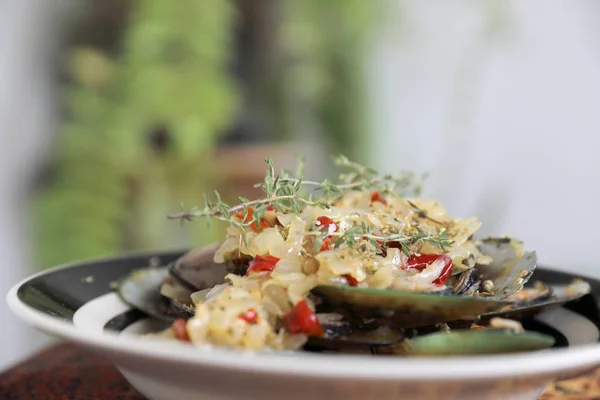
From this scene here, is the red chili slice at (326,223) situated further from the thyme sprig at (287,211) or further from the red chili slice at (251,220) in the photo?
the red chili slice at (251,220)

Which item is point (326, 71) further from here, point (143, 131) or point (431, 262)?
point (431, 262)

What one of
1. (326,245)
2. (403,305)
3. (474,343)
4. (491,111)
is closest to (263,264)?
(326,245)

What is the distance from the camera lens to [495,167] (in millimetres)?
4535

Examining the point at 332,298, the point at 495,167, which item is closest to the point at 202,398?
the point at 332,298

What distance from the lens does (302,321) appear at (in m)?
0.91

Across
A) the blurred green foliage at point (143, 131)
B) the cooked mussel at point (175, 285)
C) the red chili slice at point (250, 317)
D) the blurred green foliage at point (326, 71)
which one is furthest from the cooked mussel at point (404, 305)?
the blurred green foliage at point (326, 71)

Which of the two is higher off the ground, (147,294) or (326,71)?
(326,71)

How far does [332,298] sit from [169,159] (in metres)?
2.82

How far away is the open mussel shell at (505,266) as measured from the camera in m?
1.15

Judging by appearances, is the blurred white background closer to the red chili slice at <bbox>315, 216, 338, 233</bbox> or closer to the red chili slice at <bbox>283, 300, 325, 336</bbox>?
the red chili slice at <bbox>315, 216, 338, 233</bbox>

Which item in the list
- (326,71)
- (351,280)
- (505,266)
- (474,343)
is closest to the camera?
(474,343)

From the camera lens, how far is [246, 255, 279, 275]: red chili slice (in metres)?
1.02

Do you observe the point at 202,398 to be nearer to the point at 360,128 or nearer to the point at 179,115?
the point at 179,115

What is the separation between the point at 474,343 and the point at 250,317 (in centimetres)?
32
